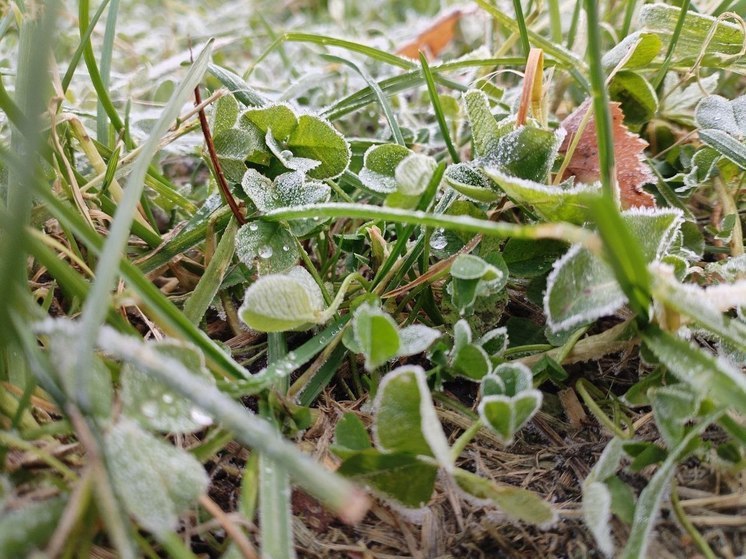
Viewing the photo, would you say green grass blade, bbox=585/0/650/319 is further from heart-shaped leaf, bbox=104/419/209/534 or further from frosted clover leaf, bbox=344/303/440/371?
heart-shaped leaf, bbox=104/419/209/534

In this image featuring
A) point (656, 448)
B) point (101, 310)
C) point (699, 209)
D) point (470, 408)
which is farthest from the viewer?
point (699, 209)

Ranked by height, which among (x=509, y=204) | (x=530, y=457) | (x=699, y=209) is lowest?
(x=530, y=457)

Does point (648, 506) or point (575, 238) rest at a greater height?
point (575, 238)

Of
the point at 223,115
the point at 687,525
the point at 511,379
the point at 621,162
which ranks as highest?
the point at 223,115

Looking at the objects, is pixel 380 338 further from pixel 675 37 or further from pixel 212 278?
pixel 675 37

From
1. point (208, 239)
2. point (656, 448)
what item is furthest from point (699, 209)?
point (208, 239)

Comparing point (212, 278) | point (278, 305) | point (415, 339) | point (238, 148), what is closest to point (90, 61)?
point (238, 148)

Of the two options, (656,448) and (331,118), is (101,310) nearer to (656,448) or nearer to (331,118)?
(656,448)

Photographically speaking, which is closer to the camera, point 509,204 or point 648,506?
point 648,506

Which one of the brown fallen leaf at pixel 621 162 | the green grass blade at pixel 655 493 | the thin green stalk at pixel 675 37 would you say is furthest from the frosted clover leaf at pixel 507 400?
the thin green stalk at pixel 675 37
